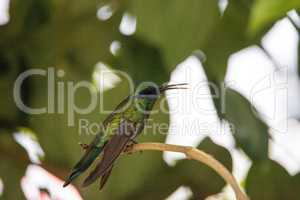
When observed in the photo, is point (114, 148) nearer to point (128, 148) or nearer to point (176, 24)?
point (128, 148)

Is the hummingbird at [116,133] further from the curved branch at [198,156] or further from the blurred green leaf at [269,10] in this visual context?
the blurred green leaf at [269,10]

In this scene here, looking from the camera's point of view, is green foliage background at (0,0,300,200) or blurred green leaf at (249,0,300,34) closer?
blurred green leaf at (249,0,300,34)

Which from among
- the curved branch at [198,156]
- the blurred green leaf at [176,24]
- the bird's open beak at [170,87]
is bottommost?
the curved branch at [198,156]

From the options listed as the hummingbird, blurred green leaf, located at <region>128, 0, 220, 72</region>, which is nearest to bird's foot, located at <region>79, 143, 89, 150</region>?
the hummingbird

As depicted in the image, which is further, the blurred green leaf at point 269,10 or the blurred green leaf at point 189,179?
the blurred green leaf at point 189,179

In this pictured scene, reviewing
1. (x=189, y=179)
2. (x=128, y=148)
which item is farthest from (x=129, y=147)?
(x=189, y=179)

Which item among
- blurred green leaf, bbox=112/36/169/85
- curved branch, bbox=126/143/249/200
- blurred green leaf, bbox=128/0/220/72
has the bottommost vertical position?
curved branch, bbox=126/143/249/200

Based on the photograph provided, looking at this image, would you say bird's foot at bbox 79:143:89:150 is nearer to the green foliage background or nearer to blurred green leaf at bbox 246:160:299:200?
the green foliage background

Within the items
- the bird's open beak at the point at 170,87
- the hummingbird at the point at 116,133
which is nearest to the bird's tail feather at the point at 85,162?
the hummingbird at the point at 116,133
